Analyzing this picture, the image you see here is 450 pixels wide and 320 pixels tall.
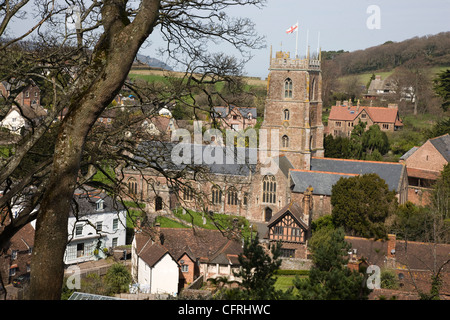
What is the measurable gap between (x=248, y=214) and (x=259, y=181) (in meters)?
2.82

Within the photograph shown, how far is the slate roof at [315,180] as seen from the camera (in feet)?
136

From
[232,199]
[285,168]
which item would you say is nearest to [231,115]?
[232,199]

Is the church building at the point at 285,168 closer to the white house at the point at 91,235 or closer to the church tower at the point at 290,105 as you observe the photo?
the church tower at the point at 290,105

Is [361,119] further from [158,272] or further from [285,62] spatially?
[158,272]

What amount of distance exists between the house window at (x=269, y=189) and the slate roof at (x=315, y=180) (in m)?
1.54

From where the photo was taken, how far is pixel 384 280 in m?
27.4

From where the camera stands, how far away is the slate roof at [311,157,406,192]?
41.9 meters

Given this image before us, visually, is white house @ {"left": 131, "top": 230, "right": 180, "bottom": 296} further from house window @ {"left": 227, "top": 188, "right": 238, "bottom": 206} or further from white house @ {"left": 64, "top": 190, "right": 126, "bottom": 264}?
house window @ {"left": 227, "top": 188, "right": 238, "bottom": 206}

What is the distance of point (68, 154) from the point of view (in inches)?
267
